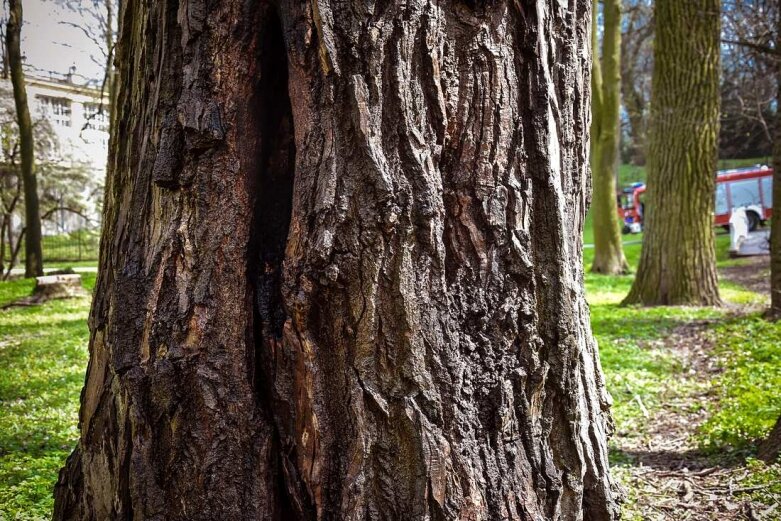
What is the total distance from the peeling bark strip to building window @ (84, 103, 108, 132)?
6.94ft

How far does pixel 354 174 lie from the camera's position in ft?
6.40

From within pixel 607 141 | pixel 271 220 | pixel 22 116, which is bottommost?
pixel 271 220

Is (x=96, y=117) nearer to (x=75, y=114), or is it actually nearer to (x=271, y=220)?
(x=75, y=114)

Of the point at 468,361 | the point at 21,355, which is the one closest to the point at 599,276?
the point at 21,355

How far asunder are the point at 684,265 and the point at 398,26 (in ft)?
28.0

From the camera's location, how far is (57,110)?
4.12 m

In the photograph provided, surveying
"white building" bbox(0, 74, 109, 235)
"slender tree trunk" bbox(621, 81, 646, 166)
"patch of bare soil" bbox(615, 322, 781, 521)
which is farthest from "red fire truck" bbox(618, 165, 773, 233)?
"white building" bbox(0, 74, 109, 235)

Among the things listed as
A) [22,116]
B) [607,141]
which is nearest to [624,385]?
[22,116]

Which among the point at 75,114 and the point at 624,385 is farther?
the point at 624,385

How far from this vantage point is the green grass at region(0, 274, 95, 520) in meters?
3.25

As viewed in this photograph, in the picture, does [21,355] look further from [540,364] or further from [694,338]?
[694,338]

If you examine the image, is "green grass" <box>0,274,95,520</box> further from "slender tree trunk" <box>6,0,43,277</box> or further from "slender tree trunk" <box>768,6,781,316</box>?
"slender tree trunk" <box>768,6,781,316</box>

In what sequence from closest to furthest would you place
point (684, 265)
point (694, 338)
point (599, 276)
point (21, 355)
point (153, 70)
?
point (153, 70), point (21, 355), point (694, 338), point (684, 265), point (599, 276)

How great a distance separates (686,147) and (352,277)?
8.60m
